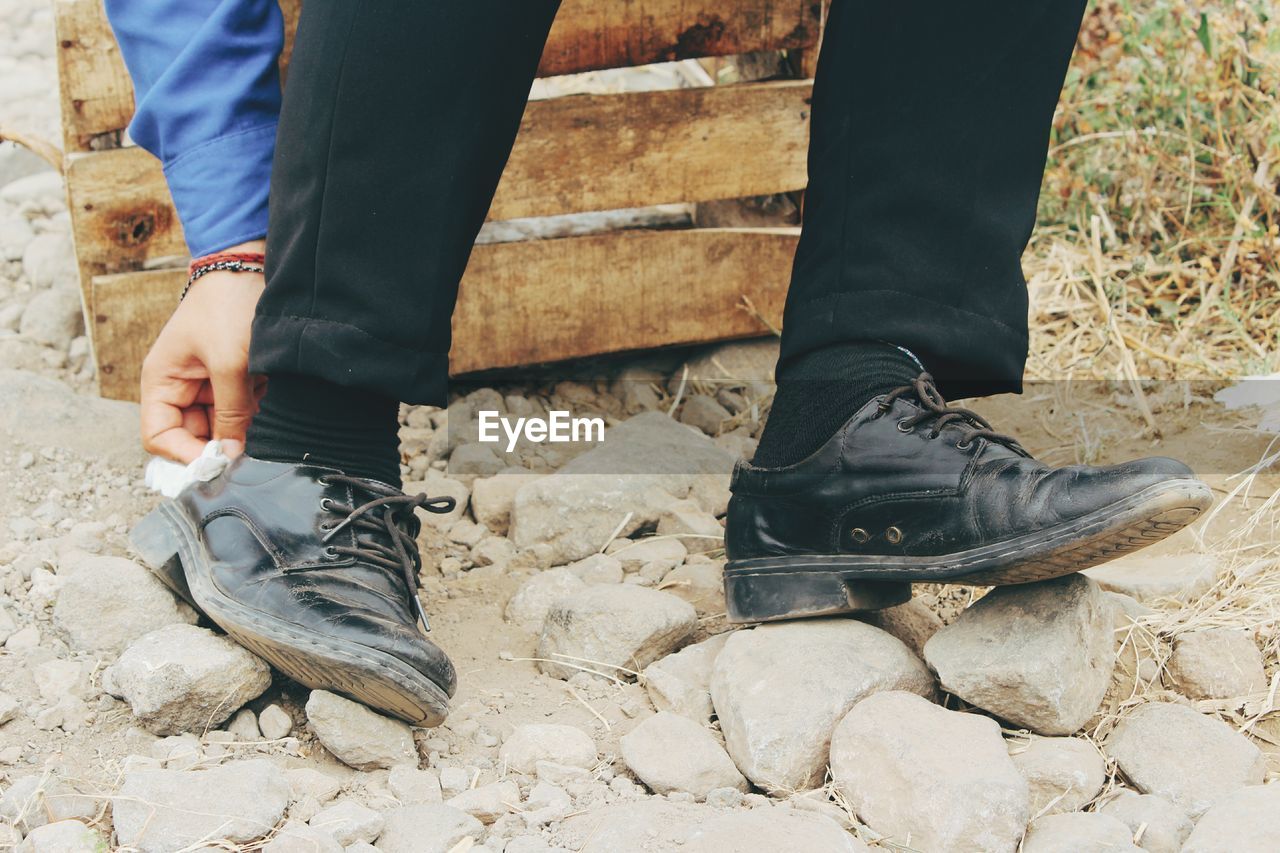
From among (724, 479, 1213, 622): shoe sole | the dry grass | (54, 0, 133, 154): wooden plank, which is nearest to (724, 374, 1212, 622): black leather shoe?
(724, 479, 1213, 622): shoe sole

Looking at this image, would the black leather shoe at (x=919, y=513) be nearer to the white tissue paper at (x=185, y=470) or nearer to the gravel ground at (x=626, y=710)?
the gravel ground at (x=626, y=710)

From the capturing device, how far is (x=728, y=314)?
2.53m

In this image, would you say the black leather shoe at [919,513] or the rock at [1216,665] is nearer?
the black leather shoe at [919,513]

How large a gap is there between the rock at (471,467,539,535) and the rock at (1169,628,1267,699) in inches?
38.8

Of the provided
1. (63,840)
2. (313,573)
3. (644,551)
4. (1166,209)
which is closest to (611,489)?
(644,551)

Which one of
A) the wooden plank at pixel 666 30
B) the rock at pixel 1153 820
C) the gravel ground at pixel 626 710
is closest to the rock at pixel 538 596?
the gravel ground at pixel 626 710

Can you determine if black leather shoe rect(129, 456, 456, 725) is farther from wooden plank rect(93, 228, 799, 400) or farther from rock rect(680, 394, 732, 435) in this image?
rock rect(680, 394, 732, 435)

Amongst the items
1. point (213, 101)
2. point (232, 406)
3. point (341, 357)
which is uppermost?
point (213, 101)

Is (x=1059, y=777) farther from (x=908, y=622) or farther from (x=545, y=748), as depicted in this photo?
(x=545, y=748)

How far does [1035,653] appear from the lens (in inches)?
54.4

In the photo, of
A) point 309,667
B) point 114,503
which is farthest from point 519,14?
point 114,503

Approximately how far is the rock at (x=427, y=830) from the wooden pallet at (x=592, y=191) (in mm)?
1228

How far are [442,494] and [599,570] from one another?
0.37m

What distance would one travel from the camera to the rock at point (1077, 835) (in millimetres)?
1189
